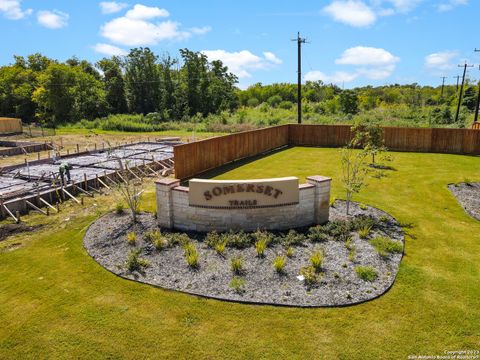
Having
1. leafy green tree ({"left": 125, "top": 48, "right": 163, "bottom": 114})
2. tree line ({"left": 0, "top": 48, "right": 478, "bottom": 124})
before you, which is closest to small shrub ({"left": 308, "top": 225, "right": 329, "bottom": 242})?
tree line ({"left": 0, "top": 48, "right": 478, "bottom": 124})

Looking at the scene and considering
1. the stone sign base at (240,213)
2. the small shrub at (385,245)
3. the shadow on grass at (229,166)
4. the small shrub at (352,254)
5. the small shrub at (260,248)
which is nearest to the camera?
the small shrub at (352,254)

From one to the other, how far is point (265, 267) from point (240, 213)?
252 cm

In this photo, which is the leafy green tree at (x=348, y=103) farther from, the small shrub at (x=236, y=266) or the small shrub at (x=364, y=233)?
the small shrub at (x=236, y=266)

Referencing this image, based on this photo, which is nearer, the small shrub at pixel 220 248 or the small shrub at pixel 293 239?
the small shrub at pixel 220 248

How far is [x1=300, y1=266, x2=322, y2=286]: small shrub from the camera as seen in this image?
29.7 ft

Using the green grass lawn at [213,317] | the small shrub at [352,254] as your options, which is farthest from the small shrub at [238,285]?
the small shrub at [352,254]

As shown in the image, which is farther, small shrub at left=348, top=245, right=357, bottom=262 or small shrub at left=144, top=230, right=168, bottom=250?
small shrub at left=144, top=230, right=168, bottom=250

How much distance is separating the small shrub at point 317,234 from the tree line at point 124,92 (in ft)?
169

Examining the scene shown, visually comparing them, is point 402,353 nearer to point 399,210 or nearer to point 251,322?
point 251,322

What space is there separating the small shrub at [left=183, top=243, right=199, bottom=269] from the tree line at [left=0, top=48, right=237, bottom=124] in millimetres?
51927

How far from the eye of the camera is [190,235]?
11828 millimetres

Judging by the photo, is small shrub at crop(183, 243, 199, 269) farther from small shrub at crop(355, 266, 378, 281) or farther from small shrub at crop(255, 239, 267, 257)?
small shrub at crop(355, 266, 378, 281)

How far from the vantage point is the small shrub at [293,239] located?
11112 mm

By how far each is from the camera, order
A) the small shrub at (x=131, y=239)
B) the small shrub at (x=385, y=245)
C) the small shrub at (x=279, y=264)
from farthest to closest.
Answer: the small shrub at (x=131, y=239)
the small shrub at (x=385, y=245)
the small shrub at (x=279, y=264)
